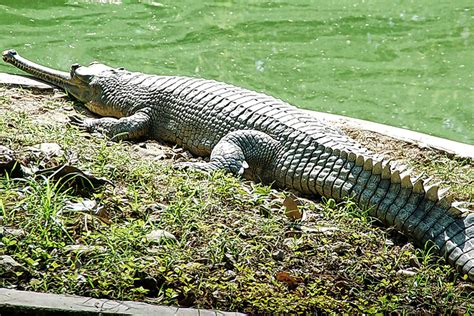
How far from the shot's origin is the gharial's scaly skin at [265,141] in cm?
453

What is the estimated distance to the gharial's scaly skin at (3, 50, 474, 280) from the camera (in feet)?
14.9

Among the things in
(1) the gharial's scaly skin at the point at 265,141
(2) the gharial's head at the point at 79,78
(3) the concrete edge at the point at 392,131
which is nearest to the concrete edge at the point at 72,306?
(1) the gharial's scaly skin at the point at 265,141

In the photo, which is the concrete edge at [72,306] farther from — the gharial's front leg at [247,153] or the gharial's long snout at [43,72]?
the gharial's long snout at [43,72]

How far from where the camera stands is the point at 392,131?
6.56 m

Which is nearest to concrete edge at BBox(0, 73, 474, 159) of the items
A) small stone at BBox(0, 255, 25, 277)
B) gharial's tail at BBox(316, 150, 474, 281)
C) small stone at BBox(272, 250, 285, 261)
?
gharial's tail at BBox(316, 150, 474, 281)

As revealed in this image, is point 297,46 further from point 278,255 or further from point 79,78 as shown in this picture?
point 278,255

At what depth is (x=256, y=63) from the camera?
9.80 m

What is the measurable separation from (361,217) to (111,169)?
63.5 inches

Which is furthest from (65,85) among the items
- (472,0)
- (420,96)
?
(472,0)

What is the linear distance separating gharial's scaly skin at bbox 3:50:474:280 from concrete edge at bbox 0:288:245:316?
5.82 feet

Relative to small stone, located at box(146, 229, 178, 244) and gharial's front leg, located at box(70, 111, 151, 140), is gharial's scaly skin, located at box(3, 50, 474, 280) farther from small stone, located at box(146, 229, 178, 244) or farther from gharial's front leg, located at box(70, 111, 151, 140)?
small stone, located at box(146, 229, 178, 244)

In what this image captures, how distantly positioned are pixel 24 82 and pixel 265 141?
2.74 m

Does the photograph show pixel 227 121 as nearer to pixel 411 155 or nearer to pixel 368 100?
pixel 411 155

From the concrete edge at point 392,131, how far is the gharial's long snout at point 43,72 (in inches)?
2.5
